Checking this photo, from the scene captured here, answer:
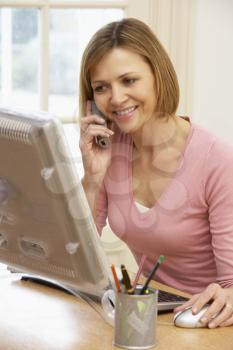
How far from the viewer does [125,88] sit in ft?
6.63

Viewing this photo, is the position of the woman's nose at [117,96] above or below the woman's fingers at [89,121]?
above

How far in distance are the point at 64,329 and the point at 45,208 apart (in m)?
0.32

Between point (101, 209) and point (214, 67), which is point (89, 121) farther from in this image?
point (214, 67)

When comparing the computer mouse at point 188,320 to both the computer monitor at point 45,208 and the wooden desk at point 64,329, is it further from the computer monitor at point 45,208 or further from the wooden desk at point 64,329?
the computer monitor at point 45,208

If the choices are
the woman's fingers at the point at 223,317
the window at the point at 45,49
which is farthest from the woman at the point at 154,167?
the window at the point at 45,49

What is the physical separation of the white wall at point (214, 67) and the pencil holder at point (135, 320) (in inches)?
72.7

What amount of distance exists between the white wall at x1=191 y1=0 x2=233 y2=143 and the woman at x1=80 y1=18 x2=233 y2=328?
1.09 meters

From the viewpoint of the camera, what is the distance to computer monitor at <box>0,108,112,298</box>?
127 centimetres

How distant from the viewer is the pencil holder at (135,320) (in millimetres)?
1406

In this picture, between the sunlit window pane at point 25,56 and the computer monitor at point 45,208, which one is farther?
the sunlit window pane at point 25,56

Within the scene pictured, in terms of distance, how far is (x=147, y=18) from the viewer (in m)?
3.06

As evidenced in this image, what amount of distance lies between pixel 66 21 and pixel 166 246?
1230 mm

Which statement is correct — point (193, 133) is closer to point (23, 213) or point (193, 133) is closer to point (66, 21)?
point (23, 213)

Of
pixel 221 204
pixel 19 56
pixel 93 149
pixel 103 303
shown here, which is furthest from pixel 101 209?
pixel 19 56
